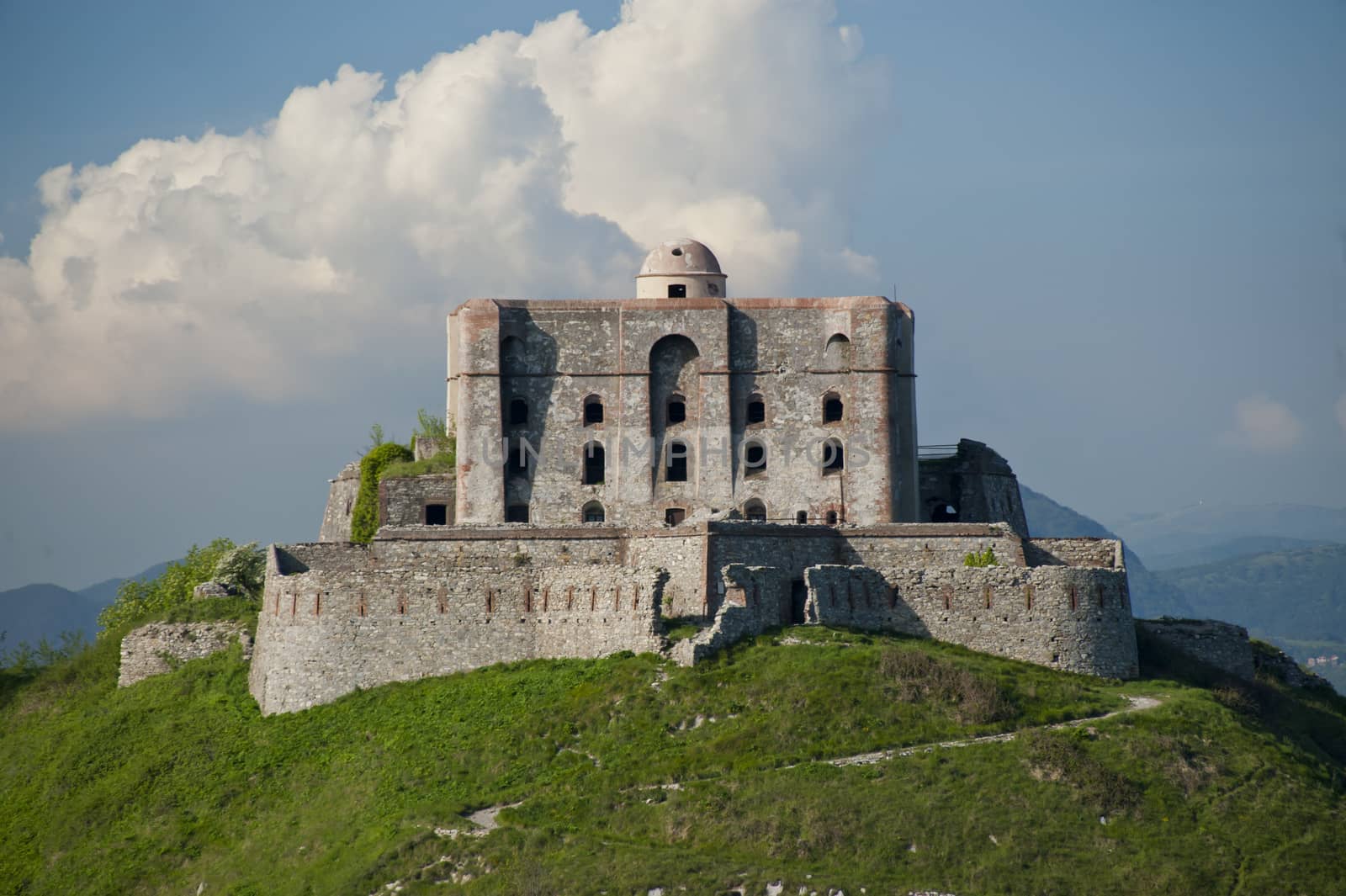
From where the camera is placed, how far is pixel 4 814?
58375 millimetres

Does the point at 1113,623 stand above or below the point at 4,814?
above

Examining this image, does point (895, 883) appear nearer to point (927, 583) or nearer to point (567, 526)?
point (927, 583)

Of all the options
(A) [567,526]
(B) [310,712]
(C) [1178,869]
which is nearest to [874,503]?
(A) [567,526]

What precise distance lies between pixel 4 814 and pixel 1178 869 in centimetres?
3596

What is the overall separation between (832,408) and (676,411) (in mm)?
6165

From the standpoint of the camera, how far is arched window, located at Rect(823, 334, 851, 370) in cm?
7312

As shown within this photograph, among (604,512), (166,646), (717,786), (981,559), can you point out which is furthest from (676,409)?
(717,786)

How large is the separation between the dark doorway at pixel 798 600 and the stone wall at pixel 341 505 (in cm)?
2422

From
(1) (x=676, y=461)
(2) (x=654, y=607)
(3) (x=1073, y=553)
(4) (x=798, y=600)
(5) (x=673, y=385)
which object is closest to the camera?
(2) (x=654, y=607)

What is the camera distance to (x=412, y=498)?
2889 inches

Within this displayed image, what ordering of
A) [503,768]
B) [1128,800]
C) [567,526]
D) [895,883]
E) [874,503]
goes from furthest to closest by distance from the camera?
[874,503], [567,526], [503,768], [1128,800], [895,883]

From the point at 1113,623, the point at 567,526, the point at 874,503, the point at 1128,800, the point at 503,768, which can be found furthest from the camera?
the point at 874,503

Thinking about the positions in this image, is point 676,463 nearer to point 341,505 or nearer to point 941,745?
point 341,505

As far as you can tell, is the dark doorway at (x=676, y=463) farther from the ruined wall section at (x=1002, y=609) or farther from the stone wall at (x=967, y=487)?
the ruined wall section at (x=1002, y=609)
